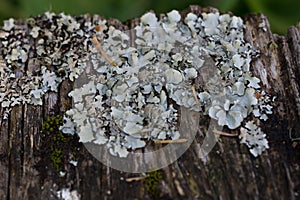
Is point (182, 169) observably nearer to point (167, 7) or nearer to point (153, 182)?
point (153, 182)

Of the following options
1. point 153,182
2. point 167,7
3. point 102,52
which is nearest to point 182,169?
point 153,182

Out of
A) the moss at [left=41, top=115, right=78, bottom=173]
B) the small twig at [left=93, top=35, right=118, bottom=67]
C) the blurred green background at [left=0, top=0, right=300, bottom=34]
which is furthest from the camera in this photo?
the blurred green background at [left=0, top=0, right=300, bottom=34]

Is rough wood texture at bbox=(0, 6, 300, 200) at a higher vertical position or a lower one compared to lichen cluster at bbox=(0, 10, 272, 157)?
lower

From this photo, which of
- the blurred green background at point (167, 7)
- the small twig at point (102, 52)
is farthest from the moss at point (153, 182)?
the blurred green background at point (167, 7)

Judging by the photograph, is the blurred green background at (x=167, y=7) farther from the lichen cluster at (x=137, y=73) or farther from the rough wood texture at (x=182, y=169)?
the rough wood texture at (x=182, y=169)

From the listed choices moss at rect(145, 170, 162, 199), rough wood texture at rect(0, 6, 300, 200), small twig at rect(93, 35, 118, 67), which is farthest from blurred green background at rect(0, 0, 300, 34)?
moss at rect(145, 170, 162, 199)

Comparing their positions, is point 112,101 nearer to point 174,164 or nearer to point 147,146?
point 147,146

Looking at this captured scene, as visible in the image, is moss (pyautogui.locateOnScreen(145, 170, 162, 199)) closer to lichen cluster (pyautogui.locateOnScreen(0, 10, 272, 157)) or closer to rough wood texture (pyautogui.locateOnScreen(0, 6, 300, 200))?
rough wood texture (pyautogui.locateOnScreen(0, 6, 300, 200))
